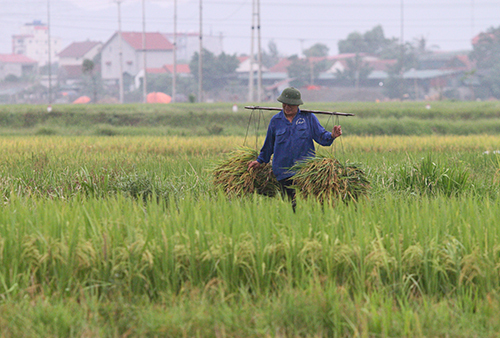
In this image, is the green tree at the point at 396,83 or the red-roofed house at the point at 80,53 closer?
the green tree at the point at 396,83

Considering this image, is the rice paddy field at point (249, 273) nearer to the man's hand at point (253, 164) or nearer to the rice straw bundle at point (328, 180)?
the rice straw bundle at point (328, 180)

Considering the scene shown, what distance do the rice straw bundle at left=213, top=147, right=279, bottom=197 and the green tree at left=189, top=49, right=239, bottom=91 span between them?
51926mm

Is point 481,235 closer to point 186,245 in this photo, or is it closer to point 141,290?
point 186,245

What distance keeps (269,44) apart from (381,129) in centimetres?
9012

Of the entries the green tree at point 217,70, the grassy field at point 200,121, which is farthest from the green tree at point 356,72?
the grassy field at point 200,121

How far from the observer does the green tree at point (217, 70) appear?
188 ft

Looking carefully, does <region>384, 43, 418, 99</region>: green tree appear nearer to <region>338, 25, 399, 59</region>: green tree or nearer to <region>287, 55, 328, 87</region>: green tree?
<region>287, 55, 328, 87</region>: green tree

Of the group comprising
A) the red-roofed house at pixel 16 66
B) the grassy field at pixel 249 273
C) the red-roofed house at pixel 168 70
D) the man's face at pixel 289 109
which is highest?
the red-roofed house at pixel 16 66

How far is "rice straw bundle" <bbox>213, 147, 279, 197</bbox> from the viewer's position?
6.02m

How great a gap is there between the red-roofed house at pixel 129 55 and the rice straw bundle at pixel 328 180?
69.0 metres

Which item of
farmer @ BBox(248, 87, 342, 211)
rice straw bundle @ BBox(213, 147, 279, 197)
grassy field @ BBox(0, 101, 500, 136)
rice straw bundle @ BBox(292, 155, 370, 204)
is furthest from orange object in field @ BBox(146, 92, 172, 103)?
rice straw bundle @ BBox(292, 155, 370, 204)

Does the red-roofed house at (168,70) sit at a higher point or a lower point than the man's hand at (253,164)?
higher

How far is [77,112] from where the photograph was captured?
25.2m

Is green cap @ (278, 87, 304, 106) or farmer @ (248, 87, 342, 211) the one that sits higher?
green cap @ (278, 87, 304, 106)
